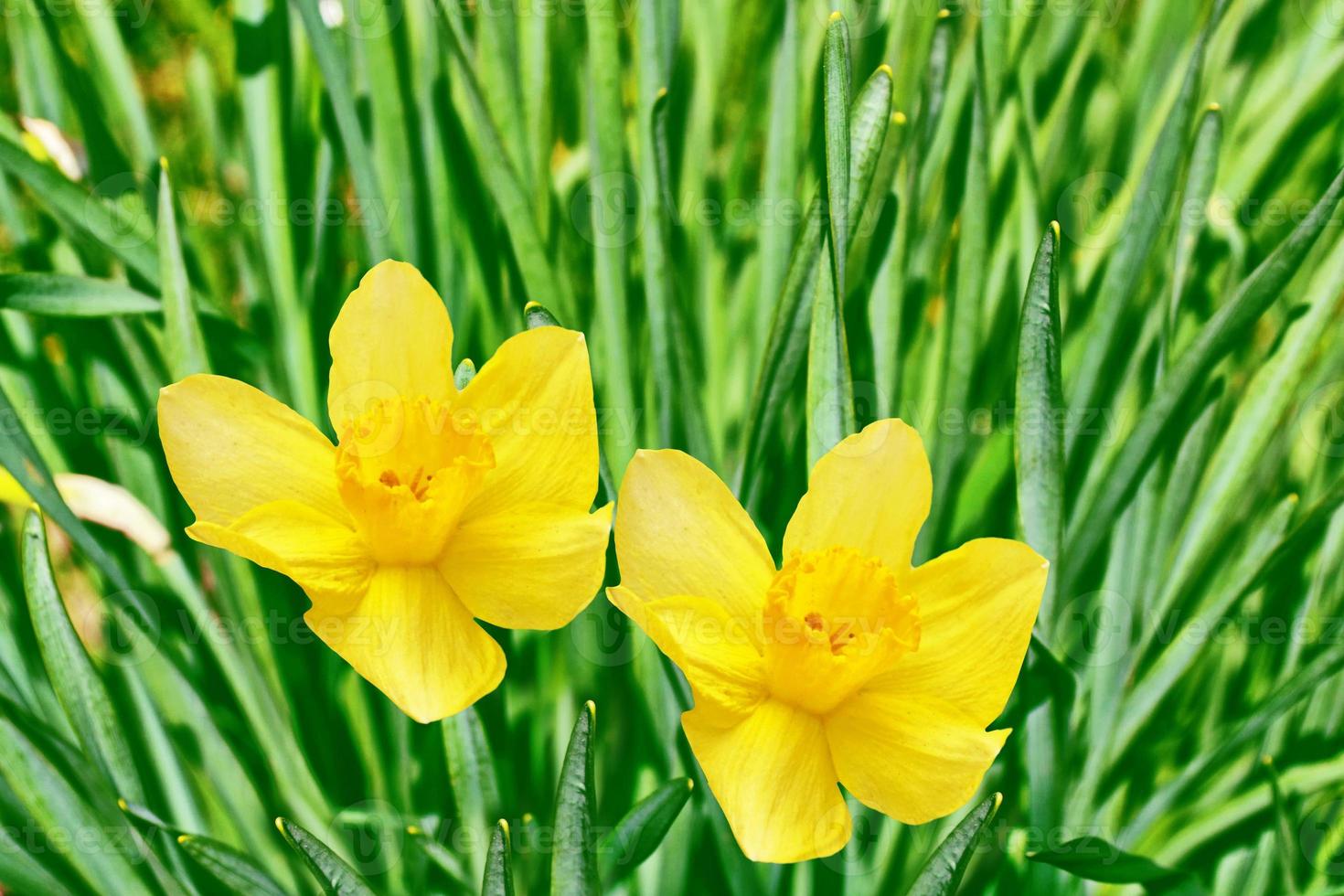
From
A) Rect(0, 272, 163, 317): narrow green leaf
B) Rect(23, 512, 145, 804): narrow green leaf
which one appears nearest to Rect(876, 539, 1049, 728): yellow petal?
Rect(23, 512, 145, 804): narrow green leaf

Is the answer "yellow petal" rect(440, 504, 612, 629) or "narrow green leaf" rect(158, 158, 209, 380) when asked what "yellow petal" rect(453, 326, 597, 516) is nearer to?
"yellow petal" rect(440, 504, 612, 629)

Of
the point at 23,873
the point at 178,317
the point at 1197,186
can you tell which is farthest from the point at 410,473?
the point at 1197,186

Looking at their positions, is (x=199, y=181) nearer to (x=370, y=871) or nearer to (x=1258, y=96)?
(x=370, y=871)

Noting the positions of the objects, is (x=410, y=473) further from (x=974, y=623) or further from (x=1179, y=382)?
(x=1179, y=382)

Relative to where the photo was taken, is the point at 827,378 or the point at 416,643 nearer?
the point at 416,643

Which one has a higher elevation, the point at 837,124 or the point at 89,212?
the point at 837,124

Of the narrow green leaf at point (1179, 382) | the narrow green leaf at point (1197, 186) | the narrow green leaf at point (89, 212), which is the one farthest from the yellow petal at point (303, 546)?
the narrow green leaf at point (1197, 186)

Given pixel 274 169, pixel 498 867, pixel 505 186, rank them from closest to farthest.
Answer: pixel 498 867 < pixel 505 186 < pixel 274 169
